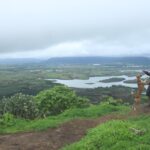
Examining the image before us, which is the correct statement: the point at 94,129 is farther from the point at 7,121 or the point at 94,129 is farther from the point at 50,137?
the point at 7,121

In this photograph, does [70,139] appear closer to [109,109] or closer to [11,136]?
[11,136]

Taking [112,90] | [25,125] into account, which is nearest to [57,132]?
[25,125]

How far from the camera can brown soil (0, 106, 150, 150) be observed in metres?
14.9

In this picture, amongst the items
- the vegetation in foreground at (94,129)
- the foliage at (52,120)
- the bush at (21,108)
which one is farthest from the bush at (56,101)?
the foliage at (52,120)

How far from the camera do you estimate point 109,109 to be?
23562 millimetres

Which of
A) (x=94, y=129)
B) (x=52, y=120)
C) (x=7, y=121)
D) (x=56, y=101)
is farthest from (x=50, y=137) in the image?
(x=56, y=101)

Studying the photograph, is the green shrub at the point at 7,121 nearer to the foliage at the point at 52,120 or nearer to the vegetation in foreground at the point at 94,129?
the vegetation in foreground at the point at 94,129

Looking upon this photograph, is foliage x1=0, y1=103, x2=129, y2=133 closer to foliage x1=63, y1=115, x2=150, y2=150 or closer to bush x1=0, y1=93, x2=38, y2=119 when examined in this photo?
foliage x1=63, y1=115, x2=150, y2=150

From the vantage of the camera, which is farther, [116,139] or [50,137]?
[50,137]

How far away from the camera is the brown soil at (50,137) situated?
14938mm

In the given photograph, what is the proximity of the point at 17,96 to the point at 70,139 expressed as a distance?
810 inches

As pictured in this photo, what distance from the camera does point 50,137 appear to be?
16078 millimetres

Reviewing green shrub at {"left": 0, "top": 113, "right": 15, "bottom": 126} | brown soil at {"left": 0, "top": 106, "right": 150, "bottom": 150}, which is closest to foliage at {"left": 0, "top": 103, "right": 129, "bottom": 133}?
green shrub at {"left": 0, "top": 113, "right": 15, "bottom": 126}

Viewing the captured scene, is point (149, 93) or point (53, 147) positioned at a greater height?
point (149, 93)
